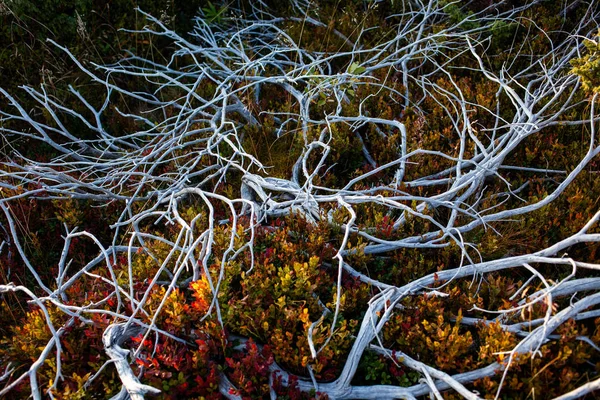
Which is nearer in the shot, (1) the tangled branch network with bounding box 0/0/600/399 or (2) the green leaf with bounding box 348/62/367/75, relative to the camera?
(1) the tangled branch network with bounding box 0/0/600/399

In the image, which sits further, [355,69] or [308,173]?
[355,69]

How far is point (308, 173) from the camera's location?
4.07m

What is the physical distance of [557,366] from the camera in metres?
2.63

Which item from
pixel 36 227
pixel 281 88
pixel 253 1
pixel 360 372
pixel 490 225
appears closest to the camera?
pixel 360 372

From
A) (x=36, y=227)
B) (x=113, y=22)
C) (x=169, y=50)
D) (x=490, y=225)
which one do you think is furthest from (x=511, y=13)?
(x=36, y=227)

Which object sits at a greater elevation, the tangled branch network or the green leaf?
the green leaf

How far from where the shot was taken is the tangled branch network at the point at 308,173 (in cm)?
274

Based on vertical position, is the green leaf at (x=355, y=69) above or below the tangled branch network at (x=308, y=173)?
above

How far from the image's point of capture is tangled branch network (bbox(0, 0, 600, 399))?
2744 mm

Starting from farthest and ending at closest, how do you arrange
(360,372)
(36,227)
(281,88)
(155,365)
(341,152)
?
(281,88) < (341,152) < (36,227) < (360,372) < (155,365)

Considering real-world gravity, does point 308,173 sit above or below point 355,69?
below

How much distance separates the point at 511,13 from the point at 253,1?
2.68 metres

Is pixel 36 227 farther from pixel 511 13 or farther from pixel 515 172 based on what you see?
pixel 511 13

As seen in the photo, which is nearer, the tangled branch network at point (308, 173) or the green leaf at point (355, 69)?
the tangled branch network at point (308, 173)
